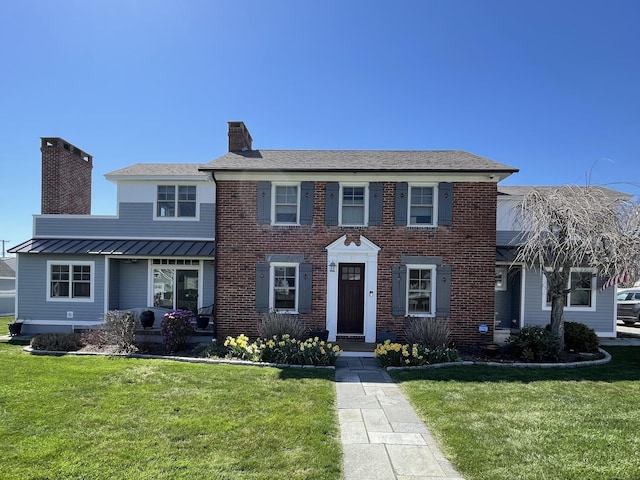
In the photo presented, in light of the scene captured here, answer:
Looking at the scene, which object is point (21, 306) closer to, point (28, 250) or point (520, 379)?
point (28, 250)

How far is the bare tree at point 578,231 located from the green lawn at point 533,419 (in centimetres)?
258

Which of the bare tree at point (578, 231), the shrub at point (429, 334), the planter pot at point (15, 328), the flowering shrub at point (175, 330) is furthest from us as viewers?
the planter pot at point (15, 328)

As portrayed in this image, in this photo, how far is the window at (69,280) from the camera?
12375 millimetres

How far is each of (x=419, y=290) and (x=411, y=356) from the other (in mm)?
2607

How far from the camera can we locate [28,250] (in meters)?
12.1

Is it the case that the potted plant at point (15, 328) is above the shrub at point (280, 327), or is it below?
below

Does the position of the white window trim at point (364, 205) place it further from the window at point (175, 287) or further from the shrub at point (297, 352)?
the window at point (175, 287)

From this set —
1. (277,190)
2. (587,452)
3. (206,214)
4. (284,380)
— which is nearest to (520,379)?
(587,452)

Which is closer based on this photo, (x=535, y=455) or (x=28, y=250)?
(x=535, y=455)

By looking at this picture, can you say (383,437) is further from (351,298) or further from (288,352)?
(351,298)

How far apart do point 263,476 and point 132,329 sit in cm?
780

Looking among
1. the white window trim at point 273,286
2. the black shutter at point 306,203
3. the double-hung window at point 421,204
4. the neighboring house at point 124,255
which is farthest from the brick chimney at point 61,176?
the double-hung window at point 421,204

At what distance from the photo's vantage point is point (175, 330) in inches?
384

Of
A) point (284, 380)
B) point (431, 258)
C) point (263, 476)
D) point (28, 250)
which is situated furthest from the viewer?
point (28, 250)
